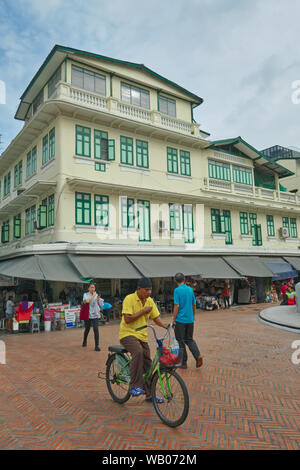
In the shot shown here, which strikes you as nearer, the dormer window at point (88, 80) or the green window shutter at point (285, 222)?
the dormer window at point (88, 80)

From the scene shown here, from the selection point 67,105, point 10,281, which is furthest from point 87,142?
point 10,281

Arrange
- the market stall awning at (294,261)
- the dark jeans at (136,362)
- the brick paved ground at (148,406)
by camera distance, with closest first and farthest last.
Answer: the brick paved ground at (148,406), the dark jeans at (136,362), the market stall awning at (294,261)

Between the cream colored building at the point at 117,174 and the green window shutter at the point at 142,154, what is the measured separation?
52mm

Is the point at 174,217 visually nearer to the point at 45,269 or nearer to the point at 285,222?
the point at 45,269

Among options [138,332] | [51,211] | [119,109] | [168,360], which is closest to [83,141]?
[119,109]

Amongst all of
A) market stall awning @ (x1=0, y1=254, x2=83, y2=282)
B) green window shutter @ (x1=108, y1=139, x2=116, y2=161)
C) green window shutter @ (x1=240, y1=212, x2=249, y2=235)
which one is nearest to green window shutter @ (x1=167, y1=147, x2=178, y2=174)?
green window shutter @ (x1=108, y1=139, x2=116, y2=161)

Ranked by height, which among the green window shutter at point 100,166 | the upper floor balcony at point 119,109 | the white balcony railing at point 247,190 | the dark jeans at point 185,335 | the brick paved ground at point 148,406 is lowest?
the brick paved ground at point 148,406

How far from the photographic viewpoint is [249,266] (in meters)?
20.3

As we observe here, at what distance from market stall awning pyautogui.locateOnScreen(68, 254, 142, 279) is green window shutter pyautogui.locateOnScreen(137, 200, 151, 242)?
6.62ft

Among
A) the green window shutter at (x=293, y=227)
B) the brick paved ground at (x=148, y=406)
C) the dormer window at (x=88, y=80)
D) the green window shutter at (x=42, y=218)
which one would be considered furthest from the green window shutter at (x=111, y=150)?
the green window shutter at (x=293, y=227)

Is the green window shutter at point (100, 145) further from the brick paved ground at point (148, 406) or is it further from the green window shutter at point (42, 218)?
the brick paved ground at point (148, 406)

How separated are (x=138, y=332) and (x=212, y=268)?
13992 mm

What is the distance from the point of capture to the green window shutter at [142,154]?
59.0 feet
